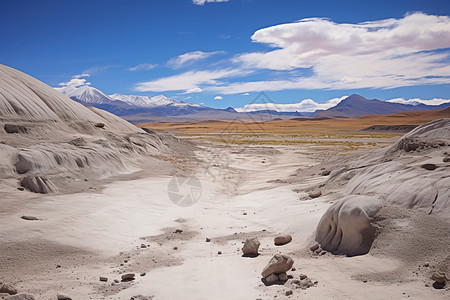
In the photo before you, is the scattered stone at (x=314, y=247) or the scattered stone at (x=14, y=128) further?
the scattered stone at (x=14, y=128)

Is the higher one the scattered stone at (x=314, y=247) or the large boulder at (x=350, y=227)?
the large boulder at (x=350, y=227)

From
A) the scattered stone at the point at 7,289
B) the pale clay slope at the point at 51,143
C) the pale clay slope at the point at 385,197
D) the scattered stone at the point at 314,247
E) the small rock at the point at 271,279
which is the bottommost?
the scattered stone at the point at 314,247

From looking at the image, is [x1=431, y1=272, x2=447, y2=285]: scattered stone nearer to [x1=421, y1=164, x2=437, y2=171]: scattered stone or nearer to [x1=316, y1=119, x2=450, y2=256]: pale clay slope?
[x1=316, y1=119, x2=450, y2=256]: pale clay slope

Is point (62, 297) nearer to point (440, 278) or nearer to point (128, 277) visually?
point (128, 277)

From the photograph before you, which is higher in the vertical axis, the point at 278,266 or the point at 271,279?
the point at 278,266

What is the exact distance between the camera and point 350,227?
22.7ft

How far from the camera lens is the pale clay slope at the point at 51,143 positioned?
514 inches

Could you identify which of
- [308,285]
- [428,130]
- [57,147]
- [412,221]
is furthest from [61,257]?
[428,130]

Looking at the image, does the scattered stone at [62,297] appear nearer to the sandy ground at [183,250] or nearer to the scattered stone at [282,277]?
the sandy ground at [183,250]

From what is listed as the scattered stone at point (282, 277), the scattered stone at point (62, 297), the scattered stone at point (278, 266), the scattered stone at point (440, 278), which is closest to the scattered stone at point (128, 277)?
the scattered stone at point (62, 297)

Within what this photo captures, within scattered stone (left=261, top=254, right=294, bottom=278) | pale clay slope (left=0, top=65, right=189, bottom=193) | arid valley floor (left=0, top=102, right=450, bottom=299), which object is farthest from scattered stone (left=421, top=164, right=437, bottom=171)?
pale clay slope (left=0, top=65, right=189, bottom=193)

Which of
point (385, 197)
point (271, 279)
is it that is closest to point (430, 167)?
point (385, 197)

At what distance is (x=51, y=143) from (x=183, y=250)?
10406 millimetres

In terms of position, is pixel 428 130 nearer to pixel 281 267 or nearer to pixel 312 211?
pixel 312 211
